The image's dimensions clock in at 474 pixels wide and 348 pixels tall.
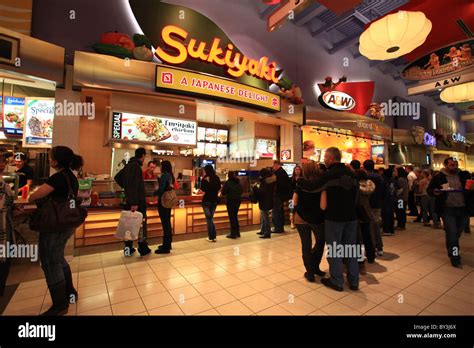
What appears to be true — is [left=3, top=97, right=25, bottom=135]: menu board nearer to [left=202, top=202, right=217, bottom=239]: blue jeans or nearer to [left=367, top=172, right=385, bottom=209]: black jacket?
[left=202, top=202, right=217, bottom=239]: blue jeans

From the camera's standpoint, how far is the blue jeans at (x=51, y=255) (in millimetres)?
2357

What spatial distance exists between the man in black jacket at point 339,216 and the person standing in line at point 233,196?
258 centimetres

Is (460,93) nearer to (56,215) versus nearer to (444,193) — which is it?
(444,193)

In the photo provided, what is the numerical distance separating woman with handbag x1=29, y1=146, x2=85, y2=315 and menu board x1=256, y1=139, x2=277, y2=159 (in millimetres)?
5787

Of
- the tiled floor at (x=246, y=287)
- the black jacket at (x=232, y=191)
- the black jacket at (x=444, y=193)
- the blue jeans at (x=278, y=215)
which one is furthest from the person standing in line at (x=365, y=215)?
the black jacket at (x=232, y=191)

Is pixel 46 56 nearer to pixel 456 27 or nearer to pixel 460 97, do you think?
pixel 456 27

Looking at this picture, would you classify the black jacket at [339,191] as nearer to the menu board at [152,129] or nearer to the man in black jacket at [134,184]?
the man in black jacket at [134,184]

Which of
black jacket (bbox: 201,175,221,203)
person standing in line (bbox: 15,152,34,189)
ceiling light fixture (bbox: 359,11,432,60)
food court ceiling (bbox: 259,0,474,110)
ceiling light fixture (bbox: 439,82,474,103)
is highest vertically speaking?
food court ceiling (bbox: 259,0,474,110)

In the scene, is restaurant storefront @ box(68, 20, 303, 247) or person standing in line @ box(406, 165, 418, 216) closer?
restaurant storefront @ box(68, 20, 303, 247)

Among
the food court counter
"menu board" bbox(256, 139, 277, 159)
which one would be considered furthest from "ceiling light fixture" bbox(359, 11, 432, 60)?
the food court counter

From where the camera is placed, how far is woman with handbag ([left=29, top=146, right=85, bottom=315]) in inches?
92.5

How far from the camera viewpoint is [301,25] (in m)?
8.88
